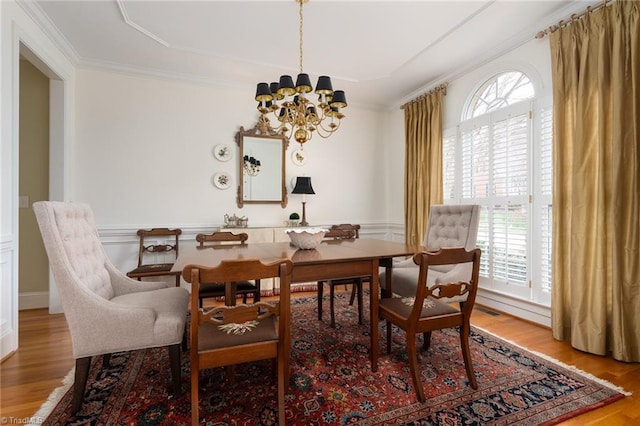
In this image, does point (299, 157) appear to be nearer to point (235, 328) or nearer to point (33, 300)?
point (235, 328)

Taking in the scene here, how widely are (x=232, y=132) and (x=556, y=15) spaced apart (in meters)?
3.57

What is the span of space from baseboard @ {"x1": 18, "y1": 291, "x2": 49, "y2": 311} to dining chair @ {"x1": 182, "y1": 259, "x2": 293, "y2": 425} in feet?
9.84

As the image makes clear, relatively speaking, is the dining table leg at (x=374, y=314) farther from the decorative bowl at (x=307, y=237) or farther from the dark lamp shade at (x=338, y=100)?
the dark lamp shade at (x=338, y=100)

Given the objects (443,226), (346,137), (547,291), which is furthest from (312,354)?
(346,137)

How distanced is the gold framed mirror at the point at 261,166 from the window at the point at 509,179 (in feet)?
7.54

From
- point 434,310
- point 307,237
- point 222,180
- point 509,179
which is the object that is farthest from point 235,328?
point 509,179

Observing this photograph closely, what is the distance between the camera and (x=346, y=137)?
463 cm

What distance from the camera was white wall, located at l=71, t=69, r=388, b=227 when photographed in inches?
136

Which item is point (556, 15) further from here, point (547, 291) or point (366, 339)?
point (366, 339)

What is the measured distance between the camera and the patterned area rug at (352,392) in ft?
4.97

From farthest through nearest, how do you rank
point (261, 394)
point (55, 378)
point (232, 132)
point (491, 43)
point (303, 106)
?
1. point (232, 132)
2. point (491, 43)
3. point (303, 106)
4. point (55, 378)
5. point (261, 394)

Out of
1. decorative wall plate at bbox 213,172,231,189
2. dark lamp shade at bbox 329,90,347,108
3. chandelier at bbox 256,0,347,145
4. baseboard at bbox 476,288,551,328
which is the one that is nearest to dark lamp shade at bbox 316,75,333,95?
chandelier at bbox 256,0,347,145

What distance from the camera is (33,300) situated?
10.6ft

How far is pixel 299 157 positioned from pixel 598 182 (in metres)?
3.23
